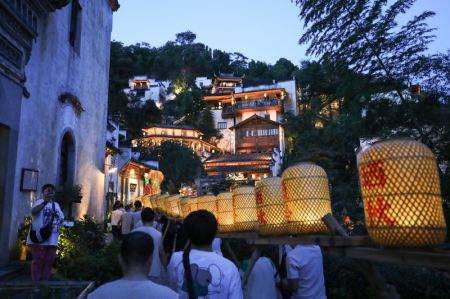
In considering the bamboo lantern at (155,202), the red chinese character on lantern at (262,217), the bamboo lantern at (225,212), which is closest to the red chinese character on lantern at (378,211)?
the red chinese character on lantern at (262,217)

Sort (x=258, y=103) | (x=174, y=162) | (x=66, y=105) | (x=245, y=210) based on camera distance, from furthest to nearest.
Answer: (x=258, y=103) < (x=174, y=162) < (x=66, y=105) < (x=245, y=210)

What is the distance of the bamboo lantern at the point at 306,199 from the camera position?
309 cm

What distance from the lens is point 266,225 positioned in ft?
12.1

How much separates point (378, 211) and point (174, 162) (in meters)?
38.5

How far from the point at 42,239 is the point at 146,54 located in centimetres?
7318

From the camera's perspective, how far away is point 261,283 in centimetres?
358

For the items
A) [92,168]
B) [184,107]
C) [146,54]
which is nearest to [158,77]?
[146,54]

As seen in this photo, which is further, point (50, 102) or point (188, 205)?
point (50, 102)

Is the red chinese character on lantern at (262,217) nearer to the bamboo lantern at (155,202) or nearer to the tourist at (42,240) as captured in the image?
the tourist at (42,240)

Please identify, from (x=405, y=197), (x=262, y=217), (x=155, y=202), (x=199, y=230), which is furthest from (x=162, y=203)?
(x=405, y=197)

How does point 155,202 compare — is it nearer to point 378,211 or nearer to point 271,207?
point 271,207

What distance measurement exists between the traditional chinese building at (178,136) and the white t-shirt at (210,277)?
43.8m

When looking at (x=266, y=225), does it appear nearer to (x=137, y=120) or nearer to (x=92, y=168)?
(x=92, y=168)

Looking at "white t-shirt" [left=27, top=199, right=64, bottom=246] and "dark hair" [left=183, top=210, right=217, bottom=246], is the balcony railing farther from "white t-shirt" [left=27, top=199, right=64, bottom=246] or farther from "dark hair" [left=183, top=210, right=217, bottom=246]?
"dark hair" [left=183, top=210, right=217, bottom=246]
